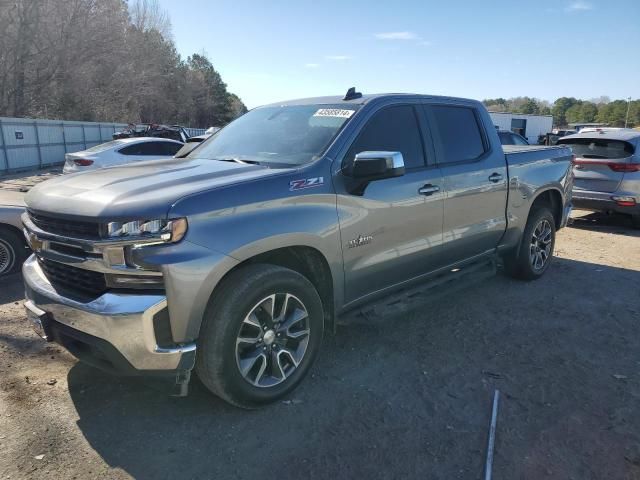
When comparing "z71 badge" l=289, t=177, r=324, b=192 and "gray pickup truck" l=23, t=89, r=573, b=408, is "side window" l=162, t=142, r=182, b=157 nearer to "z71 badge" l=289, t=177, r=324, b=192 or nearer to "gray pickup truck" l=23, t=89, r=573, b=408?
"gray pickup truck" l=23, t=89, r=573, b=408

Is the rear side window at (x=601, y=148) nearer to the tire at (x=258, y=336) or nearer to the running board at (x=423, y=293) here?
the running board at (x=423, y=293)

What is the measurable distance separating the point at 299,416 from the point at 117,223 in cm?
162

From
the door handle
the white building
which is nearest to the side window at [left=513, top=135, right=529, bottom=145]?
the door handle

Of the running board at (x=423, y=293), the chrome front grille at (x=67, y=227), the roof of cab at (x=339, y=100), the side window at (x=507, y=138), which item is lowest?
the running board at (x=423, y=293)

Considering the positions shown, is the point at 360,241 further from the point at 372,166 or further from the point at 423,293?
the point at 423,293

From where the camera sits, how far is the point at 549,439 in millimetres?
2992

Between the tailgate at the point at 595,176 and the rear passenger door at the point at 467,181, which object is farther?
the tailgate at the point at 595,176

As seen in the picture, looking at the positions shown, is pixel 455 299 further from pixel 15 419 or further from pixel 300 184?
pixel 15 419

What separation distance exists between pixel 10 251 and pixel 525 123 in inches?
2147

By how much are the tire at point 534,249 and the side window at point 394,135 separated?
2.19 meters

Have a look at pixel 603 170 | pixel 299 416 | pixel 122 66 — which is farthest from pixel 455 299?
pixel 122 66

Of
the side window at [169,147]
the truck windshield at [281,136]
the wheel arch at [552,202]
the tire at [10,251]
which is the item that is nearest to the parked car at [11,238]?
the tire at [10,251]

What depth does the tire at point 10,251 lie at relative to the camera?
575 centimetres

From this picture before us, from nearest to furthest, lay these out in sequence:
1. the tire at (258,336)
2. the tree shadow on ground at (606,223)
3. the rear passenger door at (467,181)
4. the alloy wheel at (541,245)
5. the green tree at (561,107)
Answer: the tire at (258,336)
the rear passenger door at (467,181)
the alloy wheel at (541,245)
the tree shadow on ground at (606,223)
the green tree at (561,107)
